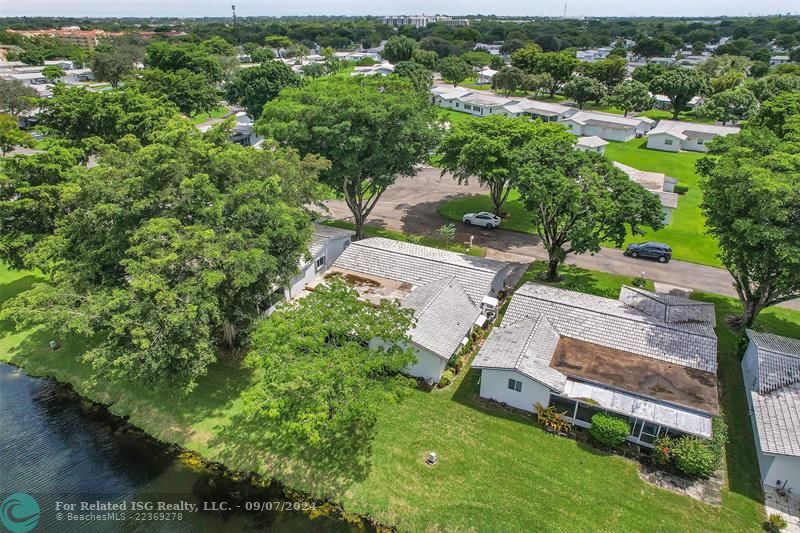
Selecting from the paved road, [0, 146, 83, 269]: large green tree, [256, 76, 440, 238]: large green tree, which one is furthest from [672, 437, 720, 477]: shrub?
[0, 146, 83, 269]: large green tree

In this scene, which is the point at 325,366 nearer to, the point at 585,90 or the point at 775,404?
the point at 775,404

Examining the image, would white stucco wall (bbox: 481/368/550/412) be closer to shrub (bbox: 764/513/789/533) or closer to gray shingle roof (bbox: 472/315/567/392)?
gray shingle roof (bbox: 472/315/567/392)

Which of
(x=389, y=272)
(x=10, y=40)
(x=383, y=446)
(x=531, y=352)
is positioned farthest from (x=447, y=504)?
(x=10, y=40)

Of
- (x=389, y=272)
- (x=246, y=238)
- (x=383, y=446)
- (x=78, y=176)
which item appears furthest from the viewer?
(x=389, y=272)

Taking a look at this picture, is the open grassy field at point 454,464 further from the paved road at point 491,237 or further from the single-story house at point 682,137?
the single-story house at point 682,137

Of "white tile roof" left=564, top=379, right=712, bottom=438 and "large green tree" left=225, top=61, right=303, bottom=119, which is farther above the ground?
"large green tree" left=225, top=61, right=303, bottom=119

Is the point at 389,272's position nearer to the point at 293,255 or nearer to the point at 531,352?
the point at 293,255
